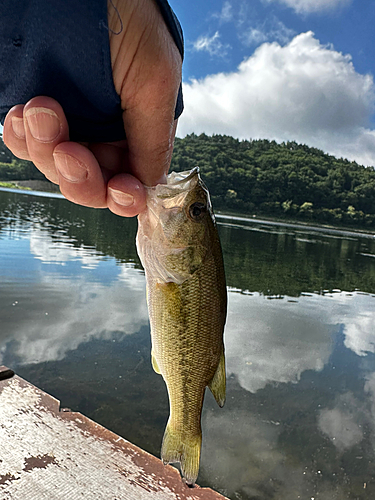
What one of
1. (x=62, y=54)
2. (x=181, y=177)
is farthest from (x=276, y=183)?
(x=62, y=54)

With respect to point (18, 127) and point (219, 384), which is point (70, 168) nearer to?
point (18, 127)

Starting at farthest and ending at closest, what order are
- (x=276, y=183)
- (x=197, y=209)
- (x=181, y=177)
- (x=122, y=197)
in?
(x=276, y=183) → (x=181, y=177) → (x=197, y=209) → (x=122, y=197)

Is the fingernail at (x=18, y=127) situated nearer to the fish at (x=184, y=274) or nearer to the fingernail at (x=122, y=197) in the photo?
the fingernail at (x=122, y=197)

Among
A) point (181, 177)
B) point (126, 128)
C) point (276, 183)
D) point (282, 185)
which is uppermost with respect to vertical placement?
point (276, 183)

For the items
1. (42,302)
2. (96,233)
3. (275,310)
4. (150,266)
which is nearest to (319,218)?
(96,233)

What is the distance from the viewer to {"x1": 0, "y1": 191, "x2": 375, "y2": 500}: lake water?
207 inches

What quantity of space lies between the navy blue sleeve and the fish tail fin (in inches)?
67.0

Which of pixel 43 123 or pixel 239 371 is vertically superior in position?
pixel 43 123

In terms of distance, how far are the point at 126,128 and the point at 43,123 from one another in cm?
Result: 32

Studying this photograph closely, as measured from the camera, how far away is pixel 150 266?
1.88 meters

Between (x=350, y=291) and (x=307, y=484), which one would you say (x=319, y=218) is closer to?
(x=350, y=291)

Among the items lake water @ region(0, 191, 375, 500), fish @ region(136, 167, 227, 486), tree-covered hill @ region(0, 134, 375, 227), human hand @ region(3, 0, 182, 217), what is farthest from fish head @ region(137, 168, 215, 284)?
tree-covered hill @ region(0, 134, 375, 227)

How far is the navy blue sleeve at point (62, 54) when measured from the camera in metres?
1.02

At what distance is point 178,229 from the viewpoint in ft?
6.14
